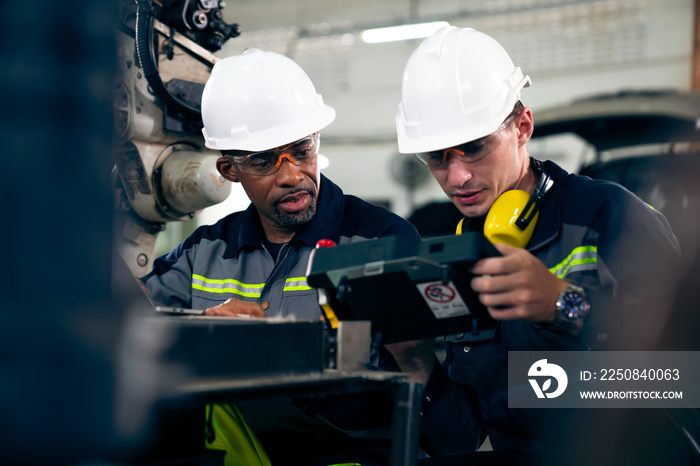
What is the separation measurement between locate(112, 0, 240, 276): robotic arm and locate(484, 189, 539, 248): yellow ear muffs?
3.94 feet

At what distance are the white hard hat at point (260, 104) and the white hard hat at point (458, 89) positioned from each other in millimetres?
528

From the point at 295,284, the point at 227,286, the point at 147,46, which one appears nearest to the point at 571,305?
the point at 295,284

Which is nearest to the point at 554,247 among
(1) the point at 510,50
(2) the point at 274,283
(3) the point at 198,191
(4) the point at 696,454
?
(4) the point at 696,454

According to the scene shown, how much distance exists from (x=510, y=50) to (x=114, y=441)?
8.80 m

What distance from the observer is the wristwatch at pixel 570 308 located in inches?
44.8

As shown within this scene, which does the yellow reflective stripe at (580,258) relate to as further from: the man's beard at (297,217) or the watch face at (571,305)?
the man's beard at (297,217)

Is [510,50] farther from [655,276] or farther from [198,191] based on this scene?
[655,276]

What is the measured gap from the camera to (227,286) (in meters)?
2.10

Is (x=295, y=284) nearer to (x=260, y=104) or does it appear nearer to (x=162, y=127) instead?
(x=260, y=104)

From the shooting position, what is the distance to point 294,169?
6.86ft

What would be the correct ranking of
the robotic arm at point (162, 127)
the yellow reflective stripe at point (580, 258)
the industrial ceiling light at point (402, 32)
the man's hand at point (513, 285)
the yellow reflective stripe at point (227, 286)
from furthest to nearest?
1. the industrial ceiling light at point (402, 32)
2. the robotic arm at point (162, 127)
3. the yellow reflective stripe at point (227, 286)
4. the yellow reflective stripe at point (580, 258)
5. the man's hand at point (513, 285)

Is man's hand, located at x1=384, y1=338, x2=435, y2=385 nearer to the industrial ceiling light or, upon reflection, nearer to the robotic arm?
the robotic arm

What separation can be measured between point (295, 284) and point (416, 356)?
54cm

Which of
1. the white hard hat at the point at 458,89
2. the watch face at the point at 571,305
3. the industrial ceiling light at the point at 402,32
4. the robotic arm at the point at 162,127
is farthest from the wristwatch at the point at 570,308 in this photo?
the industrial ceiling light at the point at 402,32
